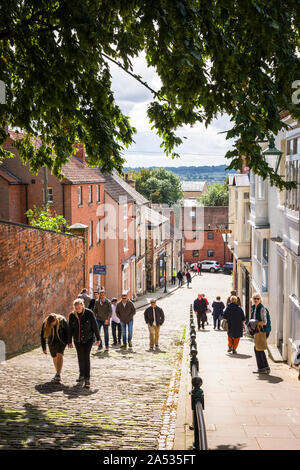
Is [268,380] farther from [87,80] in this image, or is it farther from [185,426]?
[87,80]

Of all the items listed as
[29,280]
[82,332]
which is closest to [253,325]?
[82,332]

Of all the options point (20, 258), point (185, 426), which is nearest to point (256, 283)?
point (20, 258)

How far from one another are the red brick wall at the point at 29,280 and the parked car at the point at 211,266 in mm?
56875

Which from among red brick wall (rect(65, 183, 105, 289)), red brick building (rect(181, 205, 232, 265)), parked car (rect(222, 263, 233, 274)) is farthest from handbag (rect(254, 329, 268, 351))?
red brick building (rect(181, 205, 232, 265))

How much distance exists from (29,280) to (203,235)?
68393 millimetres

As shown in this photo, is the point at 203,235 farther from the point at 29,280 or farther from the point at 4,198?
the point at 29,280

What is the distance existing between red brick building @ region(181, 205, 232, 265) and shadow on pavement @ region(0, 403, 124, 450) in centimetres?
7290

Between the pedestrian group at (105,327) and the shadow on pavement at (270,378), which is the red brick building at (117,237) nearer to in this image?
the pedestrian group at (105,327)

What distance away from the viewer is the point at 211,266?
76.4 meters

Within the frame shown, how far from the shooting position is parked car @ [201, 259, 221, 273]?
76.2m

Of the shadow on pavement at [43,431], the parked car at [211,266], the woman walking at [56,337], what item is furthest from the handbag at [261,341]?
the parked car at [211,266]

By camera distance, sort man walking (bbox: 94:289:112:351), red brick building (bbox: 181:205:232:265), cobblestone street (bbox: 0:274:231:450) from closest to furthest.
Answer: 1. cobblestone street (bbox: 0:274:231:450)
2. man walking (bbox: 94:289:112:351)
3. red brick building (bbox: 181:205:232:265)

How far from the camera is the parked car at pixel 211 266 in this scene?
250 feet

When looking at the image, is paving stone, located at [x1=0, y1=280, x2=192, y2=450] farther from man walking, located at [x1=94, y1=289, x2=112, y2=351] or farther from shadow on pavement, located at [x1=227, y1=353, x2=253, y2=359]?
shadow on pavement, located at [x1=227, y1=353, x2=253, y2=359]
